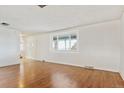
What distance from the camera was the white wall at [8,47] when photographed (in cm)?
575

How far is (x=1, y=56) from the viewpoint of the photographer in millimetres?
5699

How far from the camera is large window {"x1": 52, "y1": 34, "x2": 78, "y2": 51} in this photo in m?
6.04

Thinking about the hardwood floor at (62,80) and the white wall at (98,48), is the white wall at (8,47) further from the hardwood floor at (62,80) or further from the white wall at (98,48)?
the white wall at (98,48)

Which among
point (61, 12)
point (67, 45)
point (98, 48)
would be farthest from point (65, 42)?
point (61, 12)

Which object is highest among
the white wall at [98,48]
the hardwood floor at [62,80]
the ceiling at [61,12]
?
the ceiling at [61,12]

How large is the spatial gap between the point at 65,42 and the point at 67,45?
10.8 inches

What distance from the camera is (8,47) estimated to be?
6.09m

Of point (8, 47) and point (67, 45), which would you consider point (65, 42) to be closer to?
point (67, 45)

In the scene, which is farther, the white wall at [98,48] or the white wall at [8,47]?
the white wall at [8,47]

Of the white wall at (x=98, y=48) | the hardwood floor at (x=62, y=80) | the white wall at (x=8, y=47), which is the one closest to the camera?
the hardwood floor at (x=62, y=80)

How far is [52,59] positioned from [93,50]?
3288 mm

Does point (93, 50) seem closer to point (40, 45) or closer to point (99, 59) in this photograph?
point (99, 59)

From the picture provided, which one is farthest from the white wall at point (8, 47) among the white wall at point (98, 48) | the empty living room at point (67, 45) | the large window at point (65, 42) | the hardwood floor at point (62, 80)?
the white wall at point (98, 48)

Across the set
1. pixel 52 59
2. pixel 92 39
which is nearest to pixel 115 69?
pixel 92 39
